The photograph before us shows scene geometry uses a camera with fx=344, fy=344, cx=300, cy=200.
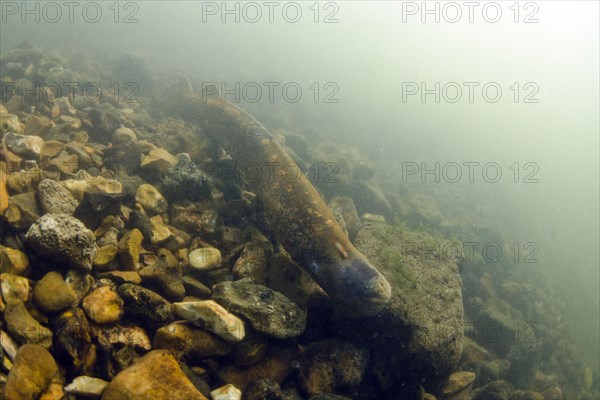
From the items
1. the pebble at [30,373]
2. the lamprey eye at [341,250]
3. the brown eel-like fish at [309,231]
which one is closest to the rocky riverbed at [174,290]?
the pebble at [30,373]

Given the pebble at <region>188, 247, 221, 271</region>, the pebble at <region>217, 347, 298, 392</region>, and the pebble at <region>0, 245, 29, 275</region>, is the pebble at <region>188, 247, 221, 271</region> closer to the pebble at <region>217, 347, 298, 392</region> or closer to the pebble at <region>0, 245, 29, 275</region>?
the pebble at <region>217, 347, 298, 392</region>

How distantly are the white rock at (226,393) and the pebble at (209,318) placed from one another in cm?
50

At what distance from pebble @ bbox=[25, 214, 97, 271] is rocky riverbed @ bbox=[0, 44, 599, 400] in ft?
0.05

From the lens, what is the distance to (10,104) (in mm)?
7258

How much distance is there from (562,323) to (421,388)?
1466 cm

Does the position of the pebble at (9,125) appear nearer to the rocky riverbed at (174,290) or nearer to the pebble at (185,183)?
the rocky riverbed at (174,290)

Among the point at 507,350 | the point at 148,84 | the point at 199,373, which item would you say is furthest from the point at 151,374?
the point at 148,84

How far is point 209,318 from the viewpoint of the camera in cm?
405

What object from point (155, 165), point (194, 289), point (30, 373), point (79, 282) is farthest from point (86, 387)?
point (155, 165)

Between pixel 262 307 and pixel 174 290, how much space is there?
1.16m

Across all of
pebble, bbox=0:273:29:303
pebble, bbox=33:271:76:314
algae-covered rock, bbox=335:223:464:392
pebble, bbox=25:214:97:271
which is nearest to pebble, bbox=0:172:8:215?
pebble, bbox=25:214:97:271

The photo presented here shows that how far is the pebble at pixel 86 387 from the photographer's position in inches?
123

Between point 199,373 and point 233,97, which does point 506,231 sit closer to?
point 233,97

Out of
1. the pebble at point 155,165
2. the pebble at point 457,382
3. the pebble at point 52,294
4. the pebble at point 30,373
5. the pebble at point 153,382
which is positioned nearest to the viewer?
the pebble at point 30,373
